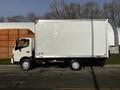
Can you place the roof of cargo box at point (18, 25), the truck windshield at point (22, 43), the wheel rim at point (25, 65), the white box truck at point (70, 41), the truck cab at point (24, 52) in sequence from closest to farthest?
the white box truck at point (70, 41) < the wheel rim at point (25, 65) < the truck cab at point (24, 52) < the truck windshield at point (22, 43) < the roof of cargo box at point (18, 25)

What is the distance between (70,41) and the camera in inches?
1224

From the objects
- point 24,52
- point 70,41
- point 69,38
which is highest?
point 69,38

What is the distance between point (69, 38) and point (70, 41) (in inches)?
8.9

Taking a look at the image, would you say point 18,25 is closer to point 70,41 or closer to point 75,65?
point 70,41

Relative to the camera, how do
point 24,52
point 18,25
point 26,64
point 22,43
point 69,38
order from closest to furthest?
point 69,38, point 26,64, point 24,52, point 22,43, point 18,25

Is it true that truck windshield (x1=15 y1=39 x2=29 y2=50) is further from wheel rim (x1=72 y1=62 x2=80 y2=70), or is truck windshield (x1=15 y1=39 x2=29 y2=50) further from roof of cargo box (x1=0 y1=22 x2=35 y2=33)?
roof of cargo box (x1=0 y1=22 x2=35 y2=33)

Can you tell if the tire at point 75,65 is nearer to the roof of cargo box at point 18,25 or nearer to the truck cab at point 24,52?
the truck cab at point 24,52

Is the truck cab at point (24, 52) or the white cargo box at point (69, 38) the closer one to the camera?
the white cargo box at point (69, 38)

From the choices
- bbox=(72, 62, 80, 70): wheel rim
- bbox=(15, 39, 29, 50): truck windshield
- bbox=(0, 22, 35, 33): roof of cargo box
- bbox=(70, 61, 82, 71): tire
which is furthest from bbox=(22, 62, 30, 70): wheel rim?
bbox=(0, 22, 35, 33): roof of cargo box

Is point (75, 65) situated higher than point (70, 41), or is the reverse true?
point (70, 41)

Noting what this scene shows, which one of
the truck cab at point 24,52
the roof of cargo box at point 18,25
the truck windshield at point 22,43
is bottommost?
the truck cab at point 24,52

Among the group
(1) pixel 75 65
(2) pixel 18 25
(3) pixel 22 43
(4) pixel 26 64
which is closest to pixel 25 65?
(4) pixel 26 64

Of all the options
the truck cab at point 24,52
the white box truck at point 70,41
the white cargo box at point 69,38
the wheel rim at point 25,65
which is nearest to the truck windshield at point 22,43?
the truck cab at point 24,52

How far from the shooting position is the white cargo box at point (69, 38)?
30.9 meters
